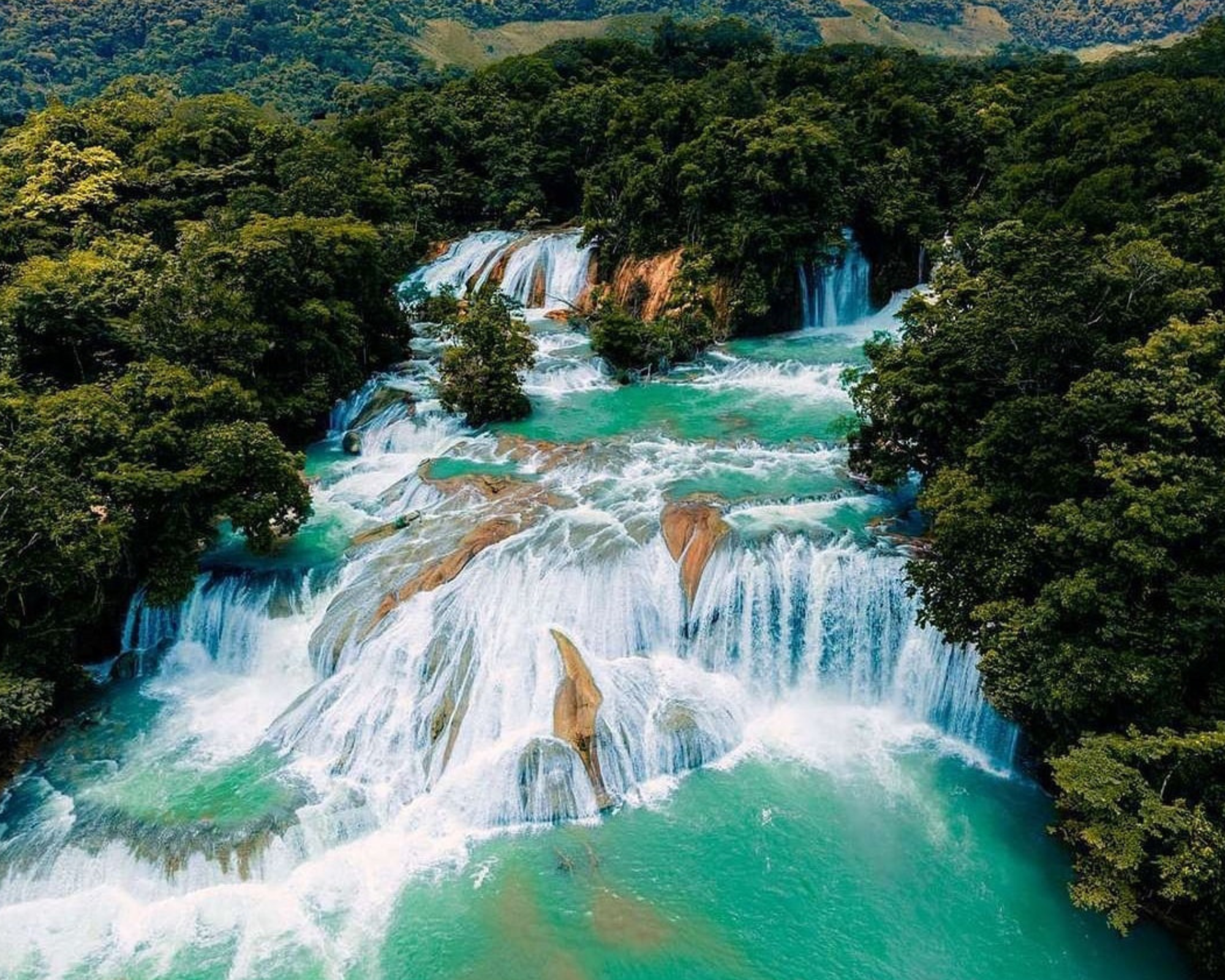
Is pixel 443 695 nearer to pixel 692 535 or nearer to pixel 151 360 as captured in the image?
pixel 692 535

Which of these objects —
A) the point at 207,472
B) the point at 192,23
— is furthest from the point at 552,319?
the point at 192,23

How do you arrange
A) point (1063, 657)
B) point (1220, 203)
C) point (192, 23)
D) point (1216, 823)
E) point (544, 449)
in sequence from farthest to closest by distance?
point (192, 23)
point (544, 449)
point (1220, 203)
point (1063, 657)
point (1216, 823)

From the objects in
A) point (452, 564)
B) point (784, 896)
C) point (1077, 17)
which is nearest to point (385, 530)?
point (452, 564)

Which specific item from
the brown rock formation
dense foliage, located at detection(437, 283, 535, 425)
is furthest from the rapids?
the brown rock formation

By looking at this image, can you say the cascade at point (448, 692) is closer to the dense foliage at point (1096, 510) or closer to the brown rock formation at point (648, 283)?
the dense foliage at point (1096, 510)

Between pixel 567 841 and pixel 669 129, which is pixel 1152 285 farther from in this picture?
pixel 669 129

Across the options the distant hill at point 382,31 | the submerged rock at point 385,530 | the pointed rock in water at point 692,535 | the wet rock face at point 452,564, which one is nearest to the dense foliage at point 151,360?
the submerged rock at point 385,530
